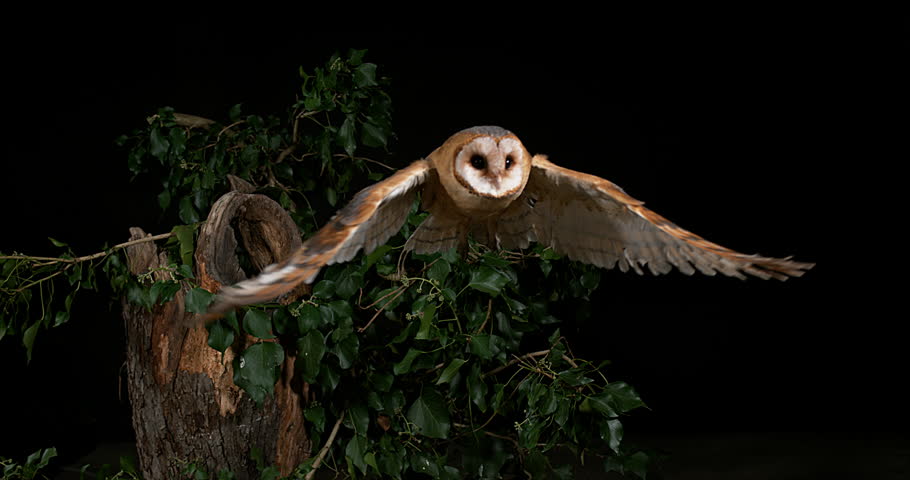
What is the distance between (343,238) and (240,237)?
624 mm

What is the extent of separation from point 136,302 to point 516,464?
0.94m

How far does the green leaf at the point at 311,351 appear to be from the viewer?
1.58 meters

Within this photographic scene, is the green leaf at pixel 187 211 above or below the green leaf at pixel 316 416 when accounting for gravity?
above

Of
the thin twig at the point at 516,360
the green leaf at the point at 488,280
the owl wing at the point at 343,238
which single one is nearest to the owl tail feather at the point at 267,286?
the owl wing at the point at 343,238

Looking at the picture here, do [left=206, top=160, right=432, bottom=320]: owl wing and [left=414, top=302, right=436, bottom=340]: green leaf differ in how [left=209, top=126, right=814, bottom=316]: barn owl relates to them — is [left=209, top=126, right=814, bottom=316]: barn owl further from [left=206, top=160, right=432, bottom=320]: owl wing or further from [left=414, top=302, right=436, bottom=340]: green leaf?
[left=414, top=302, right=436, bottom=340]: green leaf

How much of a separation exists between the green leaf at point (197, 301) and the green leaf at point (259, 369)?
118 mm

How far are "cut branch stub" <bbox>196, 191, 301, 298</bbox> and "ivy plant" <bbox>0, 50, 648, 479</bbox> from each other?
0.20 feet

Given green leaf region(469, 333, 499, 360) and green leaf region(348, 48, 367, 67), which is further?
green leaf region(348, 48, 367, 67)

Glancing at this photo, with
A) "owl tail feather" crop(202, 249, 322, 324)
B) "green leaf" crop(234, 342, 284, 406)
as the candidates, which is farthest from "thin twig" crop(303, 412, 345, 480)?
"owl tail feather" crop(202, 249, 322, 324)

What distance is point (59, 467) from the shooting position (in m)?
2.55

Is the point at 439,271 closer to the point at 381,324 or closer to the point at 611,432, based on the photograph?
the point at 381,324

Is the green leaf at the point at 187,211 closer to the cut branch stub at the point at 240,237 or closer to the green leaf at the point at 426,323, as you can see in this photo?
the cut branch stub at the point at 240,237

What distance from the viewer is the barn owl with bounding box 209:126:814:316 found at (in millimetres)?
1341

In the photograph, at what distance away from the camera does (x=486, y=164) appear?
4.75ft
